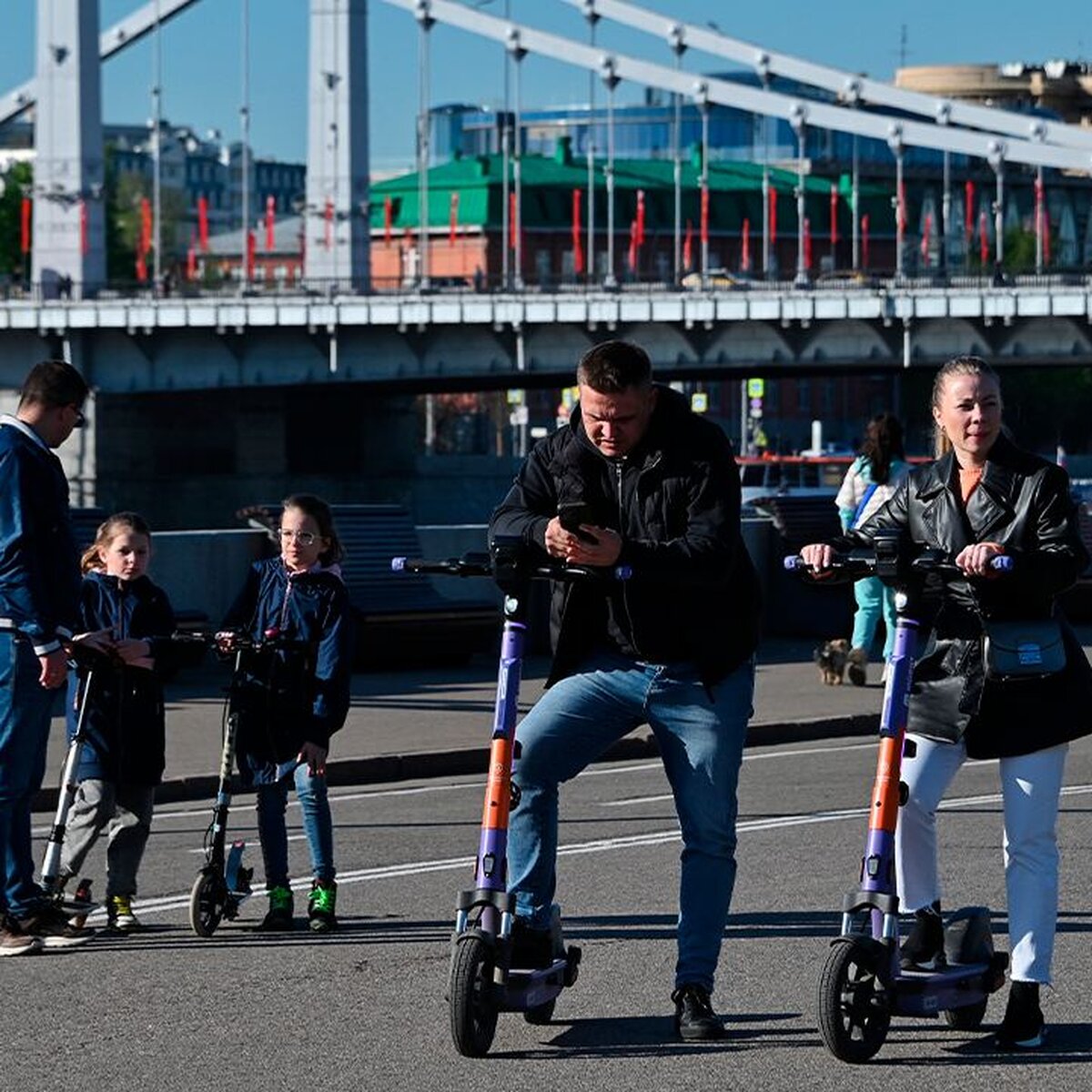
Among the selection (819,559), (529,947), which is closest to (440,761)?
(529,947)

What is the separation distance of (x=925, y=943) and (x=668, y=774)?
81cm

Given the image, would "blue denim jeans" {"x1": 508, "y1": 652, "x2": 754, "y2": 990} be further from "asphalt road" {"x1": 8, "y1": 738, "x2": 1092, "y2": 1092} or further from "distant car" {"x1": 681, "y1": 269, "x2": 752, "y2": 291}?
Result: "distant car" {"x1": 681, "y1": 269, "x2": 752, "y2": 291}

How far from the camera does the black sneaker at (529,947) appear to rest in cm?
759

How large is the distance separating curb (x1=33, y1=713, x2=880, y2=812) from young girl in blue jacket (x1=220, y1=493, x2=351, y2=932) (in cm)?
401

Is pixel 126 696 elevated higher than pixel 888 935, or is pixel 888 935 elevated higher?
pixel 126 696

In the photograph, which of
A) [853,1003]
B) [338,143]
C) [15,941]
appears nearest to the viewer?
[853,1003]

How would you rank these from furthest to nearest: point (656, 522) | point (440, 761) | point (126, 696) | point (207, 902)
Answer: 1. point (440, 761)
2. point (126, 696)
3. point (207, 902)
4. point (656, 522)

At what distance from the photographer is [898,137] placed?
75812 millimetres

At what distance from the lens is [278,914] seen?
9859mm

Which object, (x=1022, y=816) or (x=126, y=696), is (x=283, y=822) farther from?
(x=1022, y=816)

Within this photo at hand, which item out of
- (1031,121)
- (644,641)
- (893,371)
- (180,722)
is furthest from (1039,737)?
(1031,121)

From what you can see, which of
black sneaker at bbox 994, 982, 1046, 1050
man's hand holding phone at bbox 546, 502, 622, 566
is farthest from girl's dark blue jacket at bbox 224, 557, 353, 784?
black sneaker at bbox 994, 982, 1046, 1050

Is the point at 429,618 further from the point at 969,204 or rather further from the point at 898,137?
the point at 969,204

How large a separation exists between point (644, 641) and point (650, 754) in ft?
31.8
